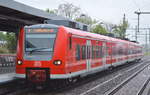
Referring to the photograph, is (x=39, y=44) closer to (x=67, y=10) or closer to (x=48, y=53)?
(x=48, y=53)

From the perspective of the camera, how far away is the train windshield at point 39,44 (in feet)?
41.8

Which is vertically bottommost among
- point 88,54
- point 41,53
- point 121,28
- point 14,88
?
point 14,88

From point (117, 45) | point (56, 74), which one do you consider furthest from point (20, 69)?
point (117, 45)

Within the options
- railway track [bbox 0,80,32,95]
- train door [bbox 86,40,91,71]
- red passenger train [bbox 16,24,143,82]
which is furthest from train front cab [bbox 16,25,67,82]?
train door [bbox 86,40,91,71]

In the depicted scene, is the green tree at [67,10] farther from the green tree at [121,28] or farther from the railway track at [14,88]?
the railway track at [14,88]

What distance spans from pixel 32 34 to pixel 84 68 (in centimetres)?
357

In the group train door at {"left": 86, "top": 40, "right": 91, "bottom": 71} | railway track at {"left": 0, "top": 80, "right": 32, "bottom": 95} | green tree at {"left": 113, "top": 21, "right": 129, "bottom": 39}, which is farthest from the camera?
green tree at {"left": 113, "top": 21, "right": 129, "bottom": 39}

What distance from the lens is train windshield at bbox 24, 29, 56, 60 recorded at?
12.7m

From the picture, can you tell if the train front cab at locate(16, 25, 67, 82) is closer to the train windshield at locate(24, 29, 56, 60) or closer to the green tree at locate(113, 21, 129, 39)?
the train windshield at locate(24, 29, 56, 60)

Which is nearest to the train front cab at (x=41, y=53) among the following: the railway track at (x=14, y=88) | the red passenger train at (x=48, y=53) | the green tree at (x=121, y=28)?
the red passenger train at (x=48, y=53)

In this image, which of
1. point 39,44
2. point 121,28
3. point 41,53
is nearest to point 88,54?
point 39,44

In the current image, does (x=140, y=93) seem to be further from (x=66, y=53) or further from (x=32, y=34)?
(x=32, y=34)

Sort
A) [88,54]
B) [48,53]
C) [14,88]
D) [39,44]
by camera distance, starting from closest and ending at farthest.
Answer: [48,53], [39,44], [14,88], [88,54]

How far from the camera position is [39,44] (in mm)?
13000
